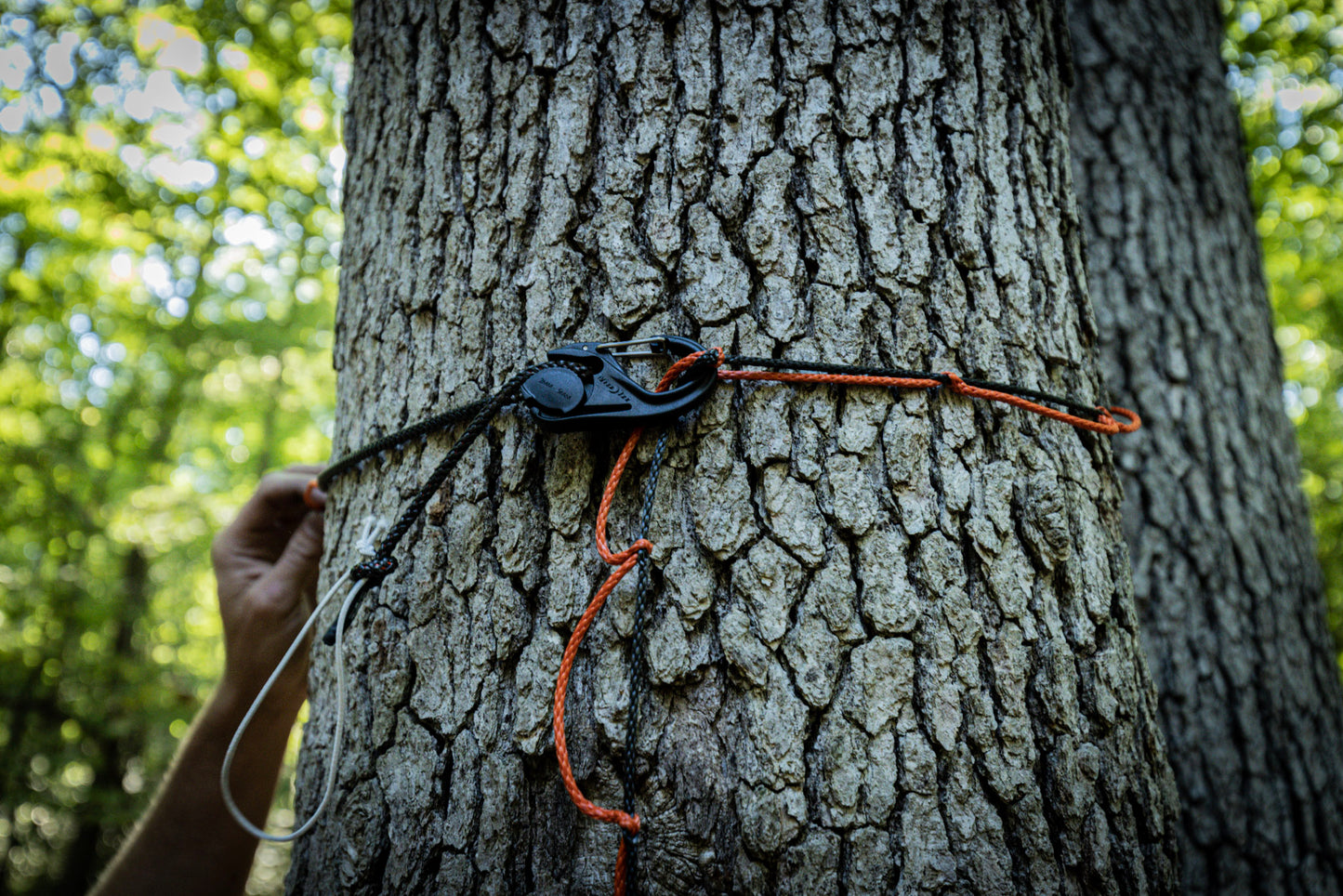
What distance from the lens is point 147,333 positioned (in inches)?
327

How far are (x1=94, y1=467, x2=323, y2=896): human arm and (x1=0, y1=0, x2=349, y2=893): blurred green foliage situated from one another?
5720mm

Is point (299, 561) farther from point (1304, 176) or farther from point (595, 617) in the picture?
point (1304, 176)

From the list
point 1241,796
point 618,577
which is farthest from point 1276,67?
point 618,577

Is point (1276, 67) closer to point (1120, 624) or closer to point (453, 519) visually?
point (1120, 624)

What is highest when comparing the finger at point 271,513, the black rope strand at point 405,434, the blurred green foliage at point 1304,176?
the blurred green foliage at point 1304,176

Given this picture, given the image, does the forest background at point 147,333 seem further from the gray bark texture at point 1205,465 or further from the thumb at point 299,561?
the thumb at point 299,561

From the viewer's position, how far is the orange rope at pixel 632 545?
0.94 metres

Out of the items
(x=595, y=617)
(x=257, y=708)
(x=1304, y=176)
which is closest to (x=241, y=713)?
(x=257, y=708)

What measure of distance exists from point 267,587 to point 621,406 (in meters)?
1.30

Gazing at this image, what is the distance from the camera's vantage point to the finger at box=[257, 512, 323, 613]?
177cm

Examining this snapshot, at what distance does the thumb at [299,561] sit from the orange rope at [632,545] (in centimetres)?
110

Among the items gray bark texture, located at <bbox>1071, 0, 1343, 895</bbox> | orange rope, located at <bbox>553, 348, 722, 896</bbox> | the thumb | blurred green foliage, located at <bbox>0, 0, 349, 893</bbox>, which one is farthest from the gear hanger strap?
blurred green foliage, located at <bbox>0, 0, 349, 893</bbox>

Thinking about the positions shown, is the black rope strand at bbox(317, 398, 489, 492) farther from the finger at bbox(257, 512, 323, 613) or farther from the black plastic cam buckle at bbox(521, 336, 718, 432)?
the finger at bbox(257, 512, 323, 613)

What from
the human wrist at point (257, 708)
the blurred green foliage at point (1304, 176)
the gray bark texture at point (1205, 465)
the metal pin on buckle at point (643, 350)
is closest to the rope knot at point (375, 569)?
the metal pin on buckle at point (643, 350)
